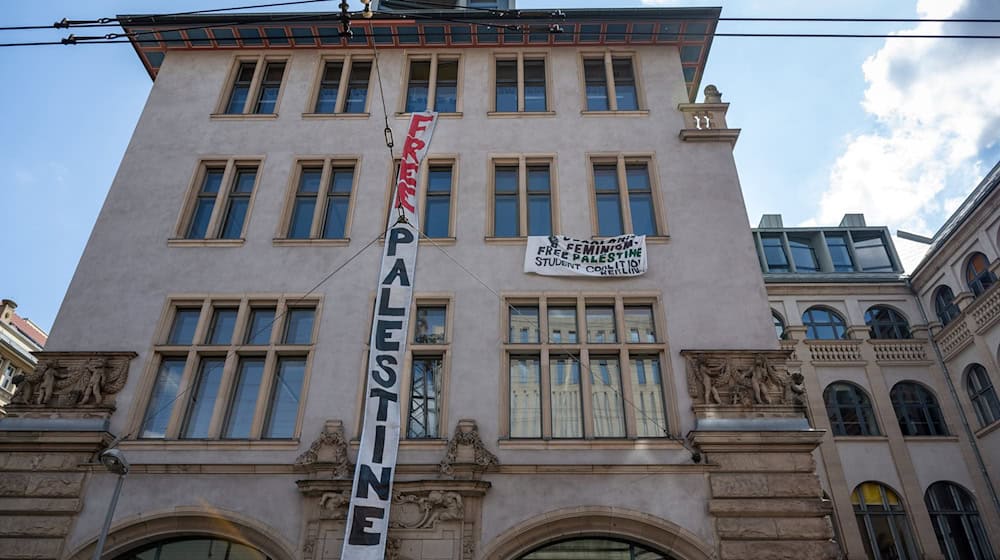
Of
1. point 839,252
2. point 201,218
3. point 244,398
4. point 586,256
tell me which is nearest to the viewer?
point 244,398

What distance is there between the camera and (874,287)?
3481cm

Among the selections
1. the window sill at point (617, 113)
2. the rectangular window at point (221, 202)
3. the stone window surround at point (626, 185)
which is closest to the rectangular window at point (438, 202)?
the stone window surround at point (626, 185)

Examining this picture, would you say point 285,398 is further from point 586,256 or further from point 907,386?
point 907,386

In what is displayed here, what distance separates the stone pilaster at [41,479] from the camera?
13.3 metres

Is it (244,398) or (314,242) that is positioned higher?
(314,242)

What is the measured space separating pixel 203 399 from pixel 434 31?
12.7 metres

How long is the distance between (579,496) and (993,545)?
2439cm

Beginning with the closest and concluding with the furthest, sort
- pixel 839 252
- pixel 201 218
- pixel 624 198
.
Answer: pixel 624 198 → pixel 201 218 → pixel 839 252

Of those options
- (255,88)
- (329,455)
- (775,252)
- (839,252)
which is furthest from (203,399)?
(839,252)

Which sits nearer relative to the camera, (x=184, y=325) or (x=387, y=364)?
(x=387, y=364)

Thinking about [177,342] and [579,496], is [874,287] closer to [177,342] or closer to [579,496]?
[579,496]

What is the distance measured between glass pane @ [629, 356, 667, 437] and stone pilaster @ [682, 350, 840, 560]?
2.42ft

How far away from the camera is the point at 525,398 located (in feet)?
49.0

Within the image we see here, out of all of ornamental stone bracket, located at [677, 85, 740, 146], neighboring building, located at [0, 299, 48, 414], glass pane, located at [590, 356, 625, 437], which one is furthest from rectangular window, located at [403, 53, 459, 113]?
neighboring building, located at [0, 299, 48, 414]
